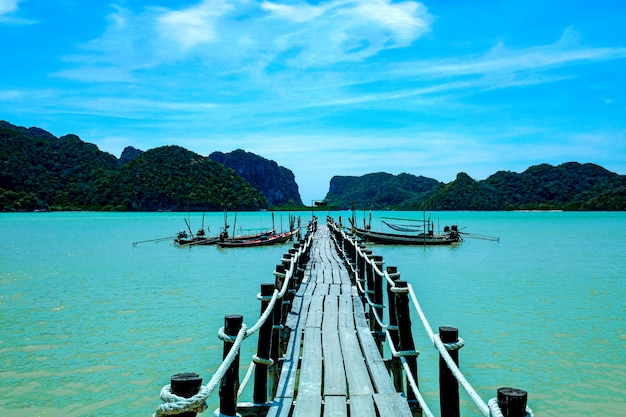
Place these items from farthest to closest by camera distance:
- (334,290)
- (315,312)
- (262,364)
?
(334,290)
(315,312)
(262,364)

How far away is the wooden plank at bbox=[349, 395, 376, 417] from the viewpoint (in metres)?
4.63

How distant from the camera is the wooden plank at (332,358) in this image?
534cm

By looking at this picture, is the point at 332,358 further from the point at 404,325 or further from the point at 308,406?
the point at 308,406

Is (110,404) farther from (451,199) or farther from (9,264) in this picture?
(451,199)

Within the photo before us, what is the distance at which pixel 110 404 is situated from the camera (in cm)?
848

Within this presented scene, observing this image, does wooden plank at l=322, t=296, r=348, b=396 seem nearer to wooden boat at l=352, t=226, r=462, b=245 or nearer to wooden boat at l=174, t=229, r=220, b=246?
wooden boat at l=352, t=226, r=462, b=245

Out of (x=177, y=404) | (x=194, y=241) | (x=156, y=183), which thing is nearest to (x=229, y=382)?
(x=177, y=404)

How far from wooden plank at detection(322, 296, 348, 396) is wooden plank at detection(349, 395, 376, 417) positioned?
0.64 feet

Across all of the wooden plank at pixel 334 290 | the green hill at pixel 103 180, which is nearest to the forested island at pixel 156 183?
the green hill at pixel 103 180

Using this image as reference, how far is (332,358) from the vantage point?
20.8 feet

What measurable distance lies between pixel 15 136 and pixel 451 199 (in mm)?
168178

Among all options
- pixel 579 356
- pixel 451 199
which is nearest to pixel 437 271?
pixel 579 356

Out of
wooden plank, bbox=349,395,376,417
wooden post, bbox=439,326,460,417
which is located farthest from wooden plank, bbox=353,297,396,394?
wooden post, bbox=439,326,460,417

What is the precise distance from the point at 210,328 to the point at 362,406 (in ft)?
32.0
